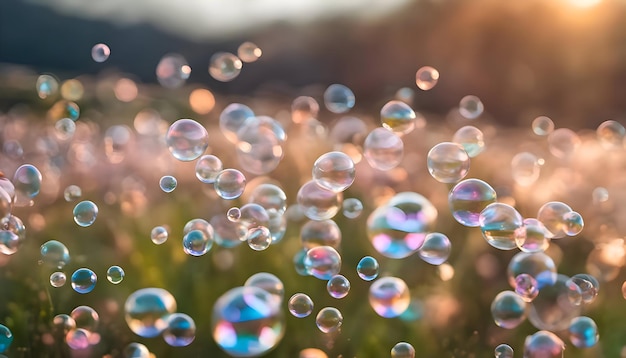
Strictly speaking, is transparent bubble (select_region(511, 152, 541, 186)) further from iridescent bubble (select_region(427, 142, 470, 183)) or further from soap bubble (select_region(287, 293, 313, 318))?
soap bubble (select_region(287, 293, 313, 318))

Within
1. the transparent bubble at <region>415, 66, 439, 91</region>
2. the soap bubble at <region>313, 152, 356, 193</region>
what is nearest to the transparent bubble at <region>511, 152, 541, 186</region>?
the transparent bubble at <region>415, 66, 439, 91</region>

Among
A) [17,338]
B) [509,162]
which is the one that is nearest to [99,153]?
[17,338]

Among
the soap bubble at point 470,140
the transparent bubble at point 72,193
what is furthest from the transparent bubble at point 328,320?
the transparent bubble at point 72,193

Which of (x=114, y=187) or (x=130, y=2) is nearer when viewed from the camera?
(x=114, y=187)

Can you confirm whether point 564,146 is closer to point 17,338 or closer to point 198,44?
point 17,338

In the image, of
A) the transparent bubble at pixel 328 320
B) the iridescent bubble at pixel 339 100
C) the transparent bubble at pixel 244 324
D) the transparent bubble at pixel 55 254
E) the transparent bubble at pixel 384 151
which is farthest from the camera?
the iridescent bubble at pixel 339 100

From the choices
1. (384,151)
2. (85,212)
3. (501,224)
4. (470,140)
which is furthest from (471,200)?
(85,212)

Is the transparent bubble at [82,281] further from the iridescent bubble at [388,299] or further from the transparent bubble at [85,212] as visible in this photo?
the iridescent bubble at [388,299]
